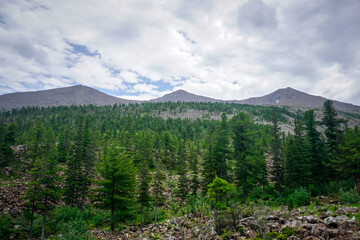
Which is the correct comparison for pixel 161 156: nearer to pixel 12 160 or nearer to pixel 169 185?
pixel 169 185

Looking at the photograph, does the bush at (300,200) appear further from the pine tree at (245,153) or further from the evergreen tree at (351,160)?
the evergreen tree at (351,160)

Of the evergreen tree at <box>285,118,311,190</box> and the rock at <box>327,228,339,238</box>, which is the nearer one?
the rock at <box>327,228,339,238</box>

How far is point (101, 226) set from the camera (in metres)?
27.7

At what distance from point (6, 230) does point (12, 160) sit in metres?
35.7

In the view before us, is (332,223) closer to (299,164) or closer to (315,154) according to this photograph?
(299,164)

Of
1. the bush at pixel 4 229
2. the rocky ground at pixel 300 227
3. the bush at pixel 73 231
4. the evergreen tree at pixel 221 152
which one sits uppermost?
the evergreen tree at pixel 221 152

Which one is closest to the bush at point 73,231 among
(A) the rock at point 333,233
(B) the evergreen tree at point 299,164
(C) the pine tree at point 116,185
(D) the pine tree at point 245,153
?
(C) the pine tree at point 116,185

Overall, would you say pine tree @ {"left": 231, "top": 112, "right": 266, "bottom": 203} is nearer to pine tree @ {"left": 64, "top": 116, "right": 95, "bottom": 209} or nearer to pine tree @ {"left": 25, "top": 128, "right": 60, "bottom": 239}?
pine tree @ {"left": 64, "top": 116, "right": 95, "bottom": 209}

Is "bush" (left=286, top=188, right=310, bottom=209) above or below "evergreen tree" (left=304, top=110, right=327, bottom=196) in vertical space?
below

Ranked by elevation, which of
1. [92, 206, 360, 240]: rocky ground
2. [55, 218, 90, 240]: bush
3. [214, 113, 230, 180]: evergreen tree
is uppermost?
[214, 113, 230, 180]: evergreen tree

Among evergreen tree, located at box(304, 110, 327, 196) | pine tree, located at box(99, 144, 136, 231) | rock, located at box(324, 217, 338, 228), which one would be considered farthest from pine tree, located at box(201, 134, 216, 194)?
evergreen tree, located at box(304, 110, 327, 196)

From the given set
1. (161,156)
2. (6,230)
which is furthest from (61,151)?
(6,230)

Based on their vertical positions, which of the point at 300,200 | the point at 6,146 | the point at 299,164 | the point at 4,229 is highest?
the point at 299,164

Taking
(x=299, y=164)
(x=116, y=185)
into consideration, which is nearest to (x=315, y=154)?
(x=299, y=164)
